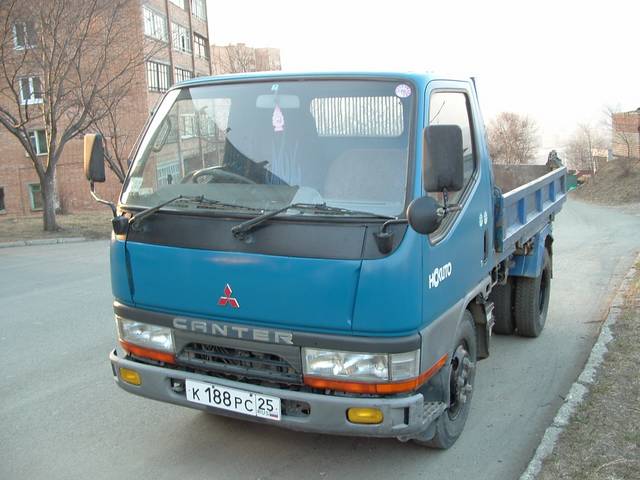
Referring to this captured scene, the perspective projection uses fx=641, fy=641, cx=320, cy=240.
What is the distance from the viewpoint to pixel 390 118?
138 inches

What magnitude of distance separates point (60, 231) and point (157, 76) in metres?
19.7

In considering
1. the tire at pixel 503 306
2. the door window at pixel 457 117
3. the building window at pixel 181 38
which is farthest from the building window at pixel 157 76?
the door window at pixel 457 117

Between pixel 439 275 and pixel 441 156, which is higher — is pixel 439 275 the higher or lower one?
the lower one

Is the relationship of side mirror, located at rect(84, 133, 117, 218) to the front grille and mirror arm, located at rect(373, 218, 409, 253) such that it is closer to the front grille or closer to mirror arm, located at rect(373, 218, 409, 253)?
the front grille

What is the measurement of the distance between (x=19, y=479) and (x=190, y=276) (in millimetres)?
1572

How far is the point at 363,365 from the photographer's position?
10.4ft

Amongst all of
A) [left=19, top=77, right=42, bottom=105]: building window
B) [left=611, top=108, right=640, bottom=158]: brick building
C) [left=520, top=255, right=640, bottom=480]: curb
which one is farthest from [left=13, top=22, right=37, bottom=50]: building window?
[left=611, top=108, right=640, bottom=158]: brick building

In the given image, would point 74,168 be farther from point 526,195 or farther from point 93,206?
point 526,195

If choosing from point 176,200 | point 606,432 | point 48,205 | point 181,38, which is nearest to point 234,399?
point 176,200

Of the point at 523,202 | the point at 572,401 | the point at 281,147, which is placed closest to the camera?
the point at 281,147

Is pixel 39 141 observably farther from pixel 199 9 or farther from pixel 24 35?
pixel 24 35

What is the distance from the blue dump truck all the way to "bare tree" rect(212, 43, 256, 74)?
102ft

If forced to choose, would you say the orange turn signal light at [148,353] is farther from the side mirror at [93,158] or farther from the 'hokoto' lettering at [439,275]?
the 'hokoto' lettering at [439,275]

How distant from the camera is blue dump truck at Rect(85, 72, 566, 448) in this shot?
311 cm
